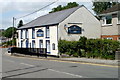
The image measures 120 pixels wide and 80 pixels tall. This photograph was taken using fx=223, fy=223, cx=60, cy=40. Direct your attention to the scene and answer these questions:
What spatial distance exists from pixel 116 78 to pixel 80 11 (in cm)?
2608

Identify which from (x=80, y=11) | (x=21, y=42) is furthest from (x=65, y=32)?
(x=21, y=42)

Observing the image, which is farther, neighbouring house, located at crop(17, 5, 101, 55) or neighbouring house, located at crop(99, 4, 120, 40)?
neighbouring house, located at crop(17, 5, 101, 55)

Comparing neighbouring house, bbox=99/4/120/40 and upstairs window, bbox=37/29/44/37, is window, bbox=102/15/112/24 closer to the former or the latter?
neighbouring house, bbox=99/4/120/40

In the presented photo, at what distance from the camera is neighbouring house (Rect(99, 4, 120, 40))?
1196 inches

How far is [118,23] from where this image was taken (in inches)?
1182

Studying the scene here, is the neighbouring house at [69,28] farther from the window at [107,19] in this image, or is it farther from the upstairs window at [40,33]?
the window at [107,19]

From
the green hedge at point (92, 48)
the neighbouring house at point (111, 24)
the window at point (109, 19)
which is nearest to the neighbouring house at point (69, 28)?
the neighbouring house at point (111, 24)

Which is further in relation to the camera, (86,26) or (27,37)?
(27,37)

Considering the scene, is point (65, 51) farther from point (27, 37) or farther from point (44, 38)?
point (27, 37)

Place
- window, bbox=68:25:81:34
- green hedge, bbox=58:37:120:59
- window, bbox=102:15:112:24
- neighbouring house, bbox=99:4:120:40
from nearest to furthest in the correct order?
green hedge, bbox=58:37:120:59
neighbouring house, bbox=99:4:120:40
window, bbox=102:15:112:24
window, bbox=68:25:81:34

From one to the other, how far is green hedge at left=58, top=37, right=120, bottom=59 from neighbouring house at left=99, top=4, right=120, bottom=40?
7330mm

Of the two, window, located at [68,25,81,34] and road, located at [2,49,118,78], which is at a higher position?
window, located at [68,25,81,34]

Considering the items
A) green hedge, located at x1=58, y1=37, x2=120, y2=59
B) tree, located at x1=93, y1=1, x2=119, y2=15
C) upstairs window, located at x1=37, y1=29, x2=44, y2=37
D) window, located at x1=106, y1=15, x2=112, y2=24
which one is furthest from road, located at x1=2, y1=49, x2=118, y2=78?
tree, located at x1=93, y1=1, x2=119, y2=15

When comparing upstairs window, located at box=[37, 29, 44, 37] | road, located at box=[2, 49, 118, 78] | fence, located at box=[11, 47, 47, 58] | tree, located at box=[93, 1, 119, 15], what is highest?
tree, located at box=[93, 1, 119, 15]
